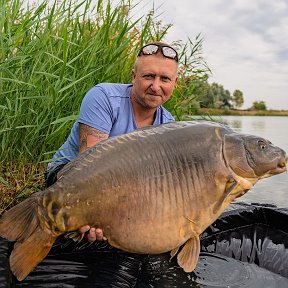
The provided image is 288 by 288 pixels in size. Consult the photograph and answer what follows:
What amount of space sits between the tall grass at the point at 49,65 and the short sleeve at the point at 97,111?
18 cm

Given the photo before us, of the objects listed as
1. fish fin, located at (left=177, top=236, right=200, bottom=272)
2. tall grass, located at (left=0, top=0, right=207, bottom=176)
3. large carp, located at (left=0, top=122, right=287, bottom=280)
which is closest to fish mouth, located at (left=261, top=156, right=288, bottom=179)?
large carp, located at (left=0, top=122, right=287, bottom=280)

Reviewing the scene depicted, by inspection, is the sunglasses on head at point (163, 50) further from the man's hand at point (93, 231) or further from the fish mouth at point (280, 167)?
the man's hand at point (93, 231)

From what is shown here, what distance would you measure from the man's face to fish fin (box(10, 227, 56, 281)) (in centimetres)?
101

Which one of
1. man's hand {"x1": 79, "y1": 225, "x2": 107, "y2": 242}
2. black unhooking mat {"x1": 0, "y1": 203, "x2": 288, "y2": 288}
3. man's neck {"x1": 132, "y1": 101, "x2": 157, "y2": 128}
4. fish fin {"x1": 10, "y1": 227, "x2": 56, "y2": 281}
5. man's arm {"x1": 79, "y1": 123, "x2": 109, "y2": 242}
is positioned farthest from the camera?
man's neck {"x1": 132, "y1": 101, "x2": 157, "y2": 128}

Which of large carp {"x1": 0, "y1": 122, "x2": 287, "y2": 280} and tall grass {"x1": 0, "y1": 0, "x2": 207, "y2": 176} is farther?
tall grass {"x1": 0, "y1": 0, "x2": 207, "y2": 176}

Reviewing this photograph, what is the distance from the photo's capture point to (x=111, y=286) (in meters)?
1.91

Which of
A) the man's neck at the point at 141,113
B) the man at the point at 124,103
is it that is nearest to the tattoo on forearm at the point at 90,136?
the man at the point at 124,103

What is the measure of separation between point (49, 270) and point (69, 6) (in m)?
1.57

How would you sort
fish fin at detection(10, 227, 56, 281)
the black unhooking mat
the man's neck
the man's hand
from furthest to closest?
1. the man's neck
2. the black unhooking mat
3. the man's hand
4. fish fin at detection(10, 227, 56, 281)

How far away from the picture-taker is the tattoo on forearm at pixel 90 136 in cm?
222

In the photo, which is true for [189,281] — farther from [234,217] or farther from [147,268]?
[234,217]

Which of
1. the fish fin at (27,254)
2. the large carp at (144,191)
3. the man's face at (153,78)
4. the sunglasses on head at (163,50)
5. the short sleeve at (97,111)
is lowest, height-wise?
the fish fin at (27,254)

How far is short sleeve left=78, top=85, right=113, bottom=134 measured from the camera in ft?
7.39

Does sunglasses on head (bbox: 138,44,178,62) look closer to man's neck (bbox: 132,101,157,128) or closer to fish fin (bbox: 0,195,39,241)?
man's neck (bbox: 132,101,157,128)
